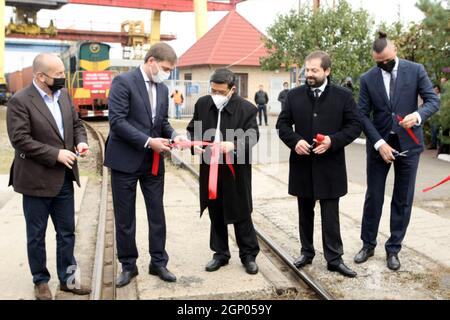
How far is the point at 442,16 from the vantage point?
35.4 ft

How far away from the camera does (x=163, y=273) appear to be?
4.66 metres

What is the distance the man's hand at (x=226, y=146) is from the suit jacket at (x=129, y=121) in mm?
626

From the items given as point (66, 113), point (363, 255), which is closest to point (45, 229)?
point (66, 113)

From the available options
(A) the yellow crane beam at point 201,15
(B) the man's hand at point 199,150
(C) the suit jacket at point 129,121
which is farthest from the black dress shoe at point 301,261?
(A) the yellow crane beam at point 201,15

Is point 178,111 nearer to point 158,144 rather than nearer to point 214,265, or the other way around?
point 214,265

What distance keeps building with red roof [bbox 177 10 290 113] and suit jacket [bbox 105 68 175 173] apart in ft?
84.6

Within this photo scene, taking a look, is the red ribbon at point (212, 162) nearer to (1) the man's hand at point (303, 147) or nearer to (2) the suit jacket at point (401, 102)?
(1) the man's hand at point (303, 147)

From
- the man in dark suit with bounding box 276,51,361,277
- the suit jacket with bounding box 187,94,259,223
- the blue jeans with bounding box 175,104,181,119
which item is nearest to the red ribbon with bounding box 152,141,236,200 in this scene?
the suit jacket with bounding box 187,94,259,223

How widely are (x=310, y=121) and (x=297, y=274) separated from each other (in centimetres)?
145

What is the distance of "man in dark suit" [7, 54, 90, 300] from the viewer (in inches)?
157

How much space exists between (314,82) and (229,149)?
3.24ft

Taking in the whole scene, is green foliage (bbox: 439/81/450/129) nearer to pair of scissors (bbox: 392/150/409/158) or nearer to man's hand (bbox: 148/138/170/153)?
pair of scissors (bbox: 392/150/409/158)

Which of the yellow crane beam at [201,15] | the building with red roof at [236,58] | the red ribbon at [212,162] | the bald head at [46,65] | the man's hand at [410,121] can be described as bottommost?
the red ribbon at [212,162]

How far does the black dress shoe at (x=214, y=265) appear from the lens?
4.92 meters
